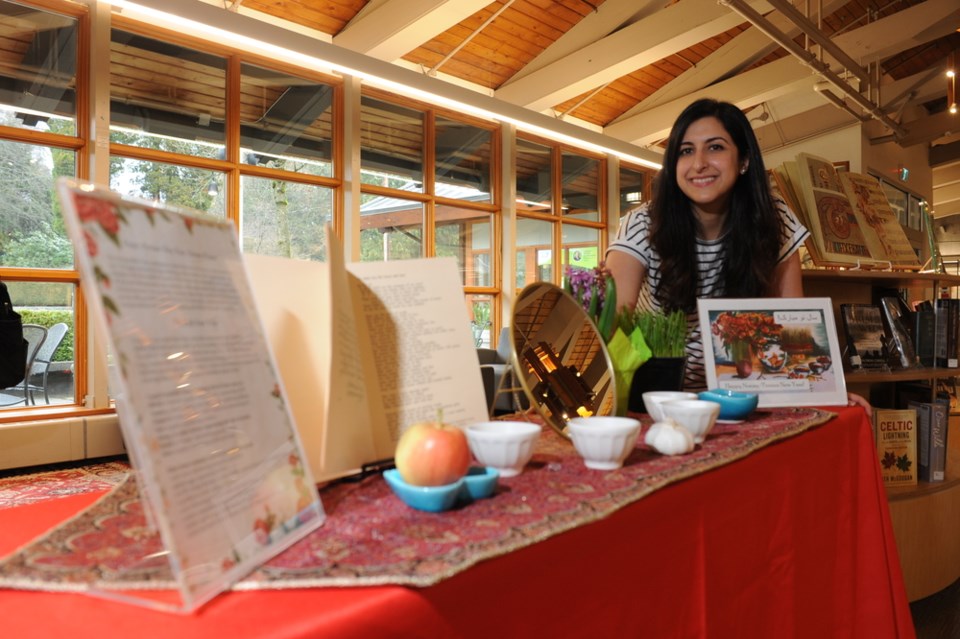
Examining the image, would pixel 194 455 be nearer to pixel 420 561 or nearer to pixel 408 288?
pixel 420 561

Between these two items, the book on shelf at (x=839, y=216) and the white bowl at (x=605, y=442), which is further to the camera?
the book on shelf at (x=839, y=216)

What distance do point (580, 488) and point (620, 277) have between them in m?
1.24

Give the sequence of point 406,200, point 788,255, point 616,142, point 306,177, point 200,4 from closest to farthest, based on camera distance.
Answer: point 788,255, point 200,4, point 306,177, point 406,200, point 616,142

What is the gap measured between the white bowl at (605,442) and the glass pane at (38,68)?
5.66 metres

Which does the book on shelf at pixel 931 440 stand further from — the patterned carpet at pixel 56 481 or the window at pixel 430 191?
the window at pixel 430 191

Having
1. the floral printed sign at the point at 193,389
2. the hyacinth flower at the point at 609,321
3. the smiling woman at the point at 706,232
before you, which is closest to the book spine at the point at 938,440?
the smiling woman at the point at 706,232

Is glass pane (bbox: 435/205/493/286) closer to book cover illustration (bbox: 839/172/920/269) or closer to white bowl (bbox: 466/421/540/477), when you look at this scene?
book cover illustration (bbox: 839/172/920/269)

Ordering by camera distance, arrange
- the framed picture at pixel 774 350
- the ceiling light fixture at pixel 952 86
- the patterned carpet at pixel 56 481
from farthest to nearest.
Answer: the ceiling light fixture at pixel 952 86 < the patterned carpet at pixel 56 481 < the framed picture at pixel 774 350

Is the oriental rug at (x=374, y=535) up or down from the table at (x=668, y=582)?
up

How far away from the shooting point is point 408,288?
0.94 metres

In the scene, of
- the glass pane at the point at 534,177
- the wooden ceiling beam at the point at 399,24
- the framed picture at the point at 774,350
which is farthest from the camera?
the glass pane at the point at 534,177

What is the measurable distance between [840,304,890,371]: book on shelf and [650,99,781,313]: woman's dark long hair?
108 cm

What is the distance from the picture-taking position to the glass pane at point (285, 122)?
634 cm

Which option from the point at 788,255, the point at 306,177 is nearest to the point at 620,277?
the point at 788,255
